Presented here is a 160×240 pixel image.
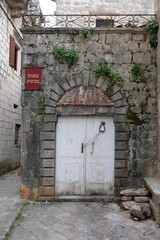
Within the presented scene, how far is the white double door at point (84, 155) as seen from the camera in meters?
6.24

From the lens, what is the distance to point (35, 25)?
6.59m

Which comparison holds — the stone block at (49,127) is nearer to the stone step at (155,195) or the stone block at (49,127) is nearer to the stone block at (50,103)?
the stone block at (50,103)

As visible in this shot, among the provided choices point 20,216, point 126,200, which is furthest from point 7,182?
point 126,200

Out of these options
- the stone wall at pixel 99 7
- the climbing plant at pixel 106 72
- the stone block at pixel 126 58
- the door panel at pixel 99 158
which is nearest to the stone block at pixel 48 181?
the door panel at pixel 99 158

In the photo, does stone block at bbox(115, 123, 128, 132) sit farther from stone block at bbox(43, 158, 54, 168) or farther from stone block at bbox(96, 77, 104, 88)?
stone block at bbox(43, 158, 54, 168)

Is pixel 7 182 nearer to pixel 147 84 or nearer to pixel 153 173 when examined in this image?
pixel 153 173

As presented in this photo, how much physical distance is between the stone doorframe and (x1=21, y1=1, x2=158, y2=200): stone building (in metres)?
0.02

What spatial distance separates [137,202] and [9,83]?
6967 millimetres

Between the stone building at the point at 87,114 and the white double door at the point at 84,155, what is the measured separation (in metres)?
0.02

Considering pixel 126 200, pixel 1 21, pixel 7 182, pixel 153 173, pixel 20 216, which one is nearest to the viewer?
pixel 20 216

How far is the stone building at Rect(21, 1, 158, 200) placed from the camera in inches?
245

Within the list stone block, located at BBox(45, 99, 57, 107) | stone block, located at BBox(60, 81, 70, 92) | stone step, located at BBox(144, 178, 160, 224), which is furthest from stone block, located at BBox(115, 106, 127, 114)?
stone step, located at BBox(144, 178, 160, 224)

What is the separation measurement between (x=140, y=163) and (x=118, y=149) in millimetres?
565

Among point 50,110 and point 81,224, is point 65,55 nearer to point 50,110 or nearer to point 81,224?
point 50,110
